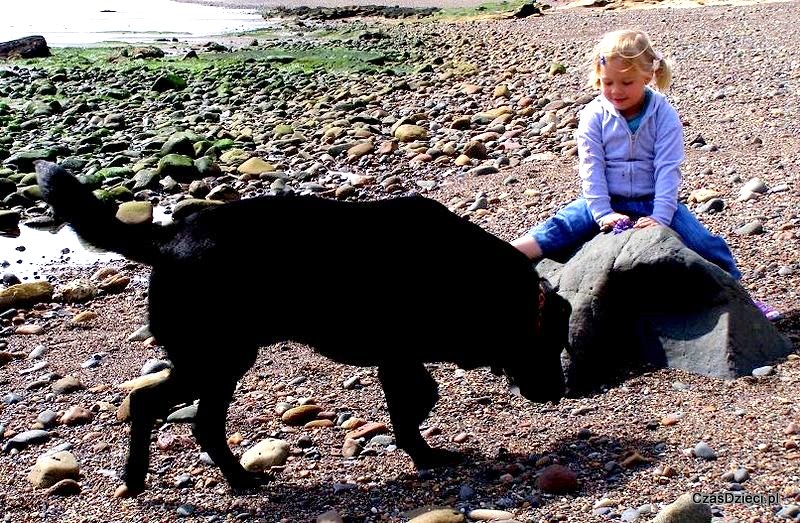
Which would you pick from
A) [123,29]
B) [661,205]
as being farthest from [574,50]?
[123,29]

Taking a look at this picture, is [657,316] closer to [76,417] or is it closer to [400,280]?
[400,280]

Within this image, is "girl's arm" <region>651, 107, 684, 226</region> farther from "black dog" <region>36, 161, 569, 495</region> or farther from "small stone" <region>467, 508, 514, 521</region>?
"small stone" <region>467, 508, 514, 521</region>

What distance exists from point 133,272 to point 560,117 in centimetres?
584

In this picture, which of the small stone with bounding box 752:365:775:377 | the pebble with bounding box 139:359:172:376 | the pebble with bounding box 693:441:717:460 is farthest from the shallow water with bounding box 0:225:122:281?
the pebble with bounding box 693:441:717:460

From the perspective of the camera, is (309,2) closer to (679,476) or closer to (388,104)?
(388,104)

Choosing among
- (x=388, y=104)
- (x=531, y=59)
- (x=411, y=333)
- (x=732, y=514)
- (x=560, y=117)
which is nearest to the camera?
(x=732, y=514)

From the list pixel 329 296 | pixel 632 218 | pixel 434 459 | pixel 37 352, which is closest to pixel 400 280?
pixel 329 296

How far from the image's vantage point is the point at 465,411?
5746mm

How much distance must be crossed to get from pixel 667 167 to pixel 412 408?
7.17 ft

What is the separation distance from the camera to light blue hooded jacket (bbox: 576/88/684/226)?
6.15 m

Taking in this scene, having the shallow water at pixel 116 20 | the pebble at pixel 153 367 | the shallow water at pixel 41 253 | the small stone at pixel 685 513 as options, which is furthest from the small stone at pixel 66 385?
the shallow water at pixel 116 20

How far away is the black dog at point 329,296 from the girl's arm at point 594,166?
3.54 feet

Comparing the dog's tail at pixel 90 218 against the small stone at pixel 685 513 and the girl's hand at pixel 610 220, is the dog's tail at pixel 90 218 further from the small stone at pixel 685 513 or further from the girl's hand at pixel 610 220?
the girl's hand at pixel 610 220

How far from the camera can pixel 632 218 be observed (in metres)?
6.28
